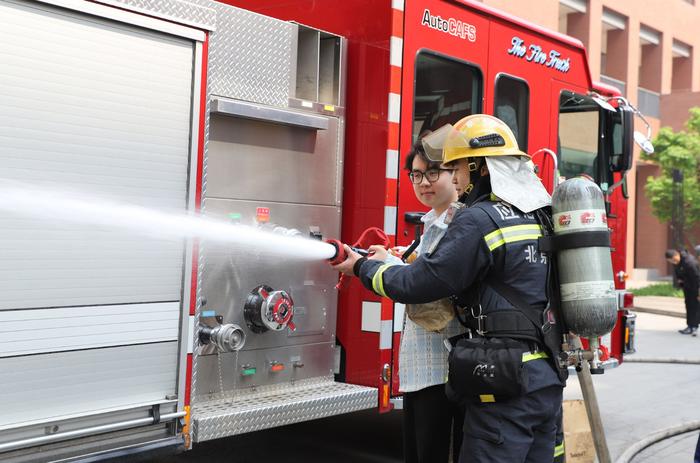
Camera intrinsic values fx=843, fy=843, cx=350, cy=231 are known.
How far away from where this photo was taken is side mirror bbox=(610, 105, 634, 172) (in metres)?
6.64

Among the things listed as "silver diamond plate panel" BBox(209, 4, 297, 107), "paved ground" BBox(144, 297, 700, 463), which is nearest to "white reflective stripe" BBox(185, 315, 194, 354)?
"silver diamond plate panel" BBox(209, 4, 297, 107)

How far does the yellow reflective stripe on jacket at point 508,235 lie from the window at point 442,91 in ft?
6.64

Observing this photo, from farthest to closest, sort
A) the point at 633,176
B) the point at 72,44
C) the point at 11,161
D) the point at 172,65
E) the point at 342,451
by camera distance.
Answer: the point at 633,176
the point at 342,451
the point at 172,65
the point at 72,44
the point at 11,161

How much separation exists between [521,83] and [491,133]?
276cm

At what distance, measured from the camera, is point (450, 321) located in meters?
3.66

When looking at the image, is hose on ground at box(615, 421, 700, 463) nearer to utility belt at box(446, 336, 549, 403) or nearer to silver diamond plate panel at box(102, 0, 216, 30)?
utility belt at box(446, 336, 549, 403)

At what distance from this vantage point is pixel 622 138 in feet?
21.9

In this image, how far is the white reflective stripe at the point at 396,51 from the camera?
496 cm

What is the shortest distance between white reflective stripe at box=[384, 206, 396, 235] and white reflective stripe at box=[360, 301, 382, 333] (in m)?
0.43

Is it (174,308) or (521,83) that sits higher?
(521,83)

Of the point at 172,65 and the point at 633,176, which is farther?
the point at 633,176

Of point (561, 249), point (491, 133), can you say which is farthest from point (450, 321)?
point (491, 133)

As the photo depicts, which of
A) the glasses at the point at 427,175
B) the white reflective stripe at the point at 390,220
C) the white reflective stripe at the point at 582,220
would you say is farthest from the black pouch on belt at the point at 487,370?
the white reflective stripe at the point at 390,220

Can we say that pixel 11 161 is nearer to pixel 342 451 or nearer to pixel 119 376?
pixel 119 376
